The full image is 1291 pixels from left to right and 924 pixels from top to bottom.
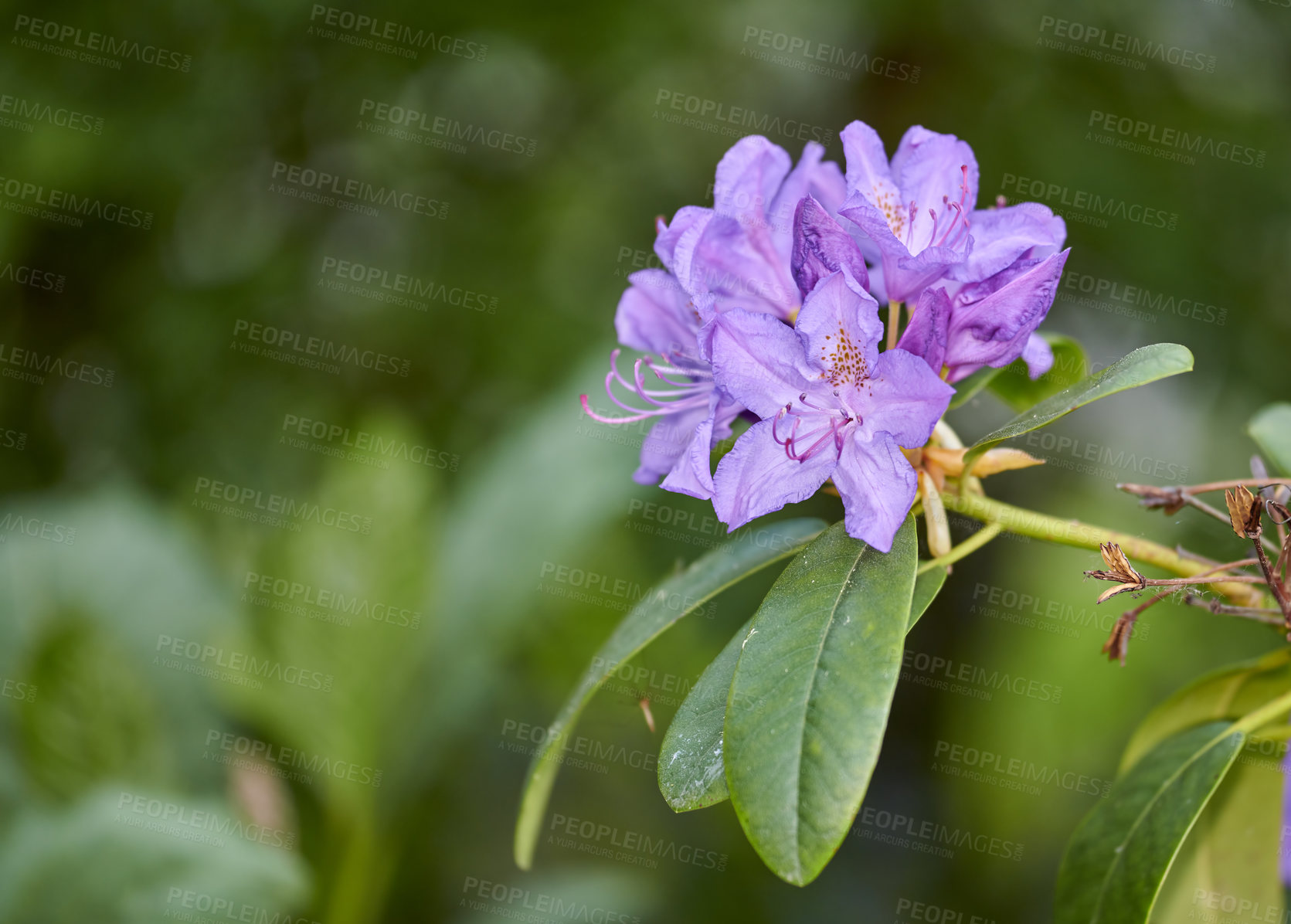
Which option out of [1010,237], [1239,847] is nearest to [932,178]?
[1010,237]

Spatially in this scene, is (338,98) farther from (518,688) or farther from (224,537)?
(518,688)

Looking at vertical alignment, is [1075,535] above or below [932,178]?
below

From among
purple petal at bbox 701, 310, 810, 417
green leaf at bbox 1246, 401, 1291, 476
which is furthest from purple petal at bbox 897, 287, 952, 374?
green leaf at bbox 1246, 401, 1291, 476

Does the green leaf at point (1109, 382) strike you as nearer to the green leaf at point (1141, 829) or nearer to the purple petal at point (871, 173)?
the purple petal at point (871, 173)

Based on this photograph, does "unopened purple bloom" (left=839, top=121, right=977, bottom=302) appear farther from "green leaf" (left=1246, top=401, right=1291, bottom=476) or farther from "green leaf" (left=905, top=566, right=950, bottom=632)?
"green leaf" (left=1246, top=401, right=1291, bottom=476)

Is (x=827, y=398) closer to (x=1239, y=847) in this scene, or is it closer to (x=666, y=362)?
(x=666, y=362)

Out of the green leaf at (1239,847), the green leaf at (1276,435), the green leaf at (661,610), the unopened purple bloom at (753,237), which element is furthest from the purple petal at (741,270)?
the green leaf at (1239,847)
